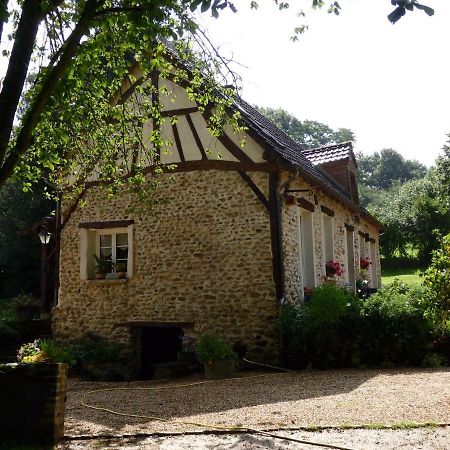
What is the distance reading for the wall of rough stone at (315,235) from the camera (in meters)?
11.0

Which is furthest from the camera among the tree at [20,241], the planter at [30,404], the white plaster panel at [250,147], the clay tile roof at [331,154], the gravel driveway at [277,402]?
the tree at [20,241]

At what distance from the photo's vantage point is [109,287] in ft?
40.2

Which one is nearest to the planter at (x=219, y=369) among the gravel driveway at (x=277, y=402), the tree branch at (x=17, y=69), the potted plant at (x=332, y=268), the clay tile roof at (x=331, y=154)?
the gravel driveway at (x=277, y=402)

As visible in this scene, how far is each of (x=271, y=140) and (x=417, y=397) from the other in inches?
242

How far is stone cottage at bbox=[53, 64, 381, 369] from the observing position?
10.7 m

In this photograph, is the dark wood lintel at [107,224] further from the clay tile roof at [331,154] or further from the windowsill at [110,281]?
the clay tile roof at [331,154]

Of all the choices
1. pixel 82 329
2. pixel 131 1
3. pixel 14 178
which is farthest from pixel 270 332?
pixel 131 1

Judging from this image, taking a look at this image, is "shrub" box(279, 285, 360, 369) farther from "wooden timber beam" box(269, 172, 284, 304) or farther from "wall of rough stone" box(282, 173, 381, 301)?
"wall of rough stone" box(282, 173, 381, 301)

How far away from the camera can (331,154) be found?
16844mm

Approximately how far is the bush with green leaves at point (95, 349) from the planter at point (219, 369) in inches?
117

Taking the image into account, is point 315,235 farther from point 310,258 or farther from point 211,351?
point 211,351

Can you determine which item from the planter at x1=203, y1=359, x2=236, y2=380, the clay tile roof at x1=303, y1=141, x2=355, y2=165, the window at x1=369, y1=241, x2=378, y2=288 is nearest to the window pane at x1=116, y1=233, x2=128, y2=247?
the planter at x1=203, y1=359, x2=236, y2=380

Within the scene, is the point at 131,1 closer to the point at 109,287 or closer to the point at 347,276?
the point at 109,287

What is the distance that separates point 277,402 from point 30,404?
2.95 m
